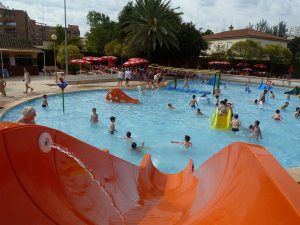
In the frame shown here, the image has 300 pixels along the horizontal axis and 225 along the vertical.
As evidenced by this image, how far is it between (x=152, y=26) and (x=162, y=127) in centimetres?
2331

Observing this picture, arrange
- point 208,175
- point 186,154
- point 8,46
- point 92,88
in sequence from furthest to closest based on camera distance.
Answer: point 8,46, point 92,88, point 186,154, point 208,175

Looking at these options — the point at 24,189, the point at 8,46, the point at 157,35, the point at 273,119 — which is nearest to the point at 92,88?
the point at 8,46


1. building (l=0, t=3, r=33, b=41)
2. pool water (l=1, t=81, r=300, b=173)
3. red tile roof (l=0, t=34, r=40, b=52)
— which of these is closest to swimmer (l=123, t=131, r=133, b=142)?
pool water (l=1, t=81, r=300, b=173)

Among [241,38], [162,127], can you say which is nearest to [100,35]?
[241,38]

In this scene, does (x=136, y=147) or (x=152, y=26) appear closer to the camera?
(x=136, y=147)

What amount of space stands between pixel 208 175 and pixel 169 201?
855 mm

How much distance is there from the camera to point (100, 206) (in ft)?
13.3

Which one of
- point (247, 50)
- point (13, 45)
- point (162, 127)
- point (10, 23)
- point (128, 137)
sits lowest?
point (162, 127)

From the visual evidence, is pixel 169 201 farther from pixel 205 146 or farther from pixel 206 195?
pixel 205 146

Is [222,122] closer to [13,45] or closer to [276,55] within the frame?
[13,45]

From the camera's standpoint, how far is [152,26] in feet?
111

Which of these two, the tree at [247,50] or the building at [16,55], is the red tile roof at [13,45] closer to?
the building at [16,55]

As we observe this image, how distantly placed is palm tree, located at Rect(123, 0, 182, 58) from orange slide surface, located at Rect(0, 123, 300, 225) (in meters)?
29.8

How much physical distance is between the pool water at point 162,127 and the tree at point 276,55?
76.9ft
